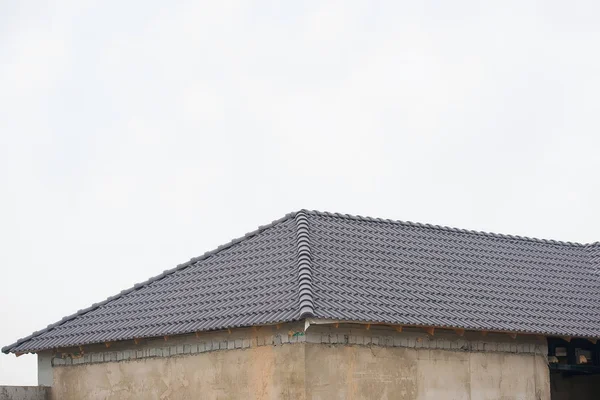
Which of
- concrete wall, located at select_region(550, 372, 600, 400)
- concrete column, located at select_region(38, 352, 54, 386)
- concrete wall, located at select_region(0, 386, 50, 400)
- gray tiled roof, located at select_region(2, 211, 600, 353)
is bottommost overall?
concrete wall, located at select_region(550, 372, 600, 400)

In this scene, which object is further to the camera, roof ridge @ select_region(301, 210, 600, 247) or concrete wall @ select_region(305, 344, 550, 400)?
roof ridge @ select_region(301, 210, 600, 247)

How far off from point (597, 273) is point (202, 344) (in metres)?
11.0

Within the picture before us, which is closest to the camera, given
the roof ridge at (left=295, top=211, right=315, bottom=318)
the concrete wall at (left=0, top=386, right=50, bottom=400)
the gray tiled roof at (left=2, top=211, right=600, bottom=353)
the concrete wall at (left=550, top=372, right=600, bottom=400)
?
the roof ridge at (left=295, top=211, right=315, bottom=318)

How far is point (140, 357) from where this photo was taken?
2119 centimetres

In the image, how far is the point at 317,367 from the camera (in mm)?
18422

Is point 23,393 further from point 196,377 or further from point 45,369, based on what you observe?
point 196,377

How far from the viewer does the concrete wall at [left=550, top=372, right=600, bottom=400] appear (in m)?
24.5

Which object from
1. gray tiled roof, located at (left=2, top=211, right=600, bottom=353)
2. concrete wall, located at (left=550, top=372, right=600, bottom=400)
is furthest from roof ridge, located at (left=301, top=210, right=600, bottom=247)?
concrete wall, located at (left=550, top=372, right=600, bottom=400)

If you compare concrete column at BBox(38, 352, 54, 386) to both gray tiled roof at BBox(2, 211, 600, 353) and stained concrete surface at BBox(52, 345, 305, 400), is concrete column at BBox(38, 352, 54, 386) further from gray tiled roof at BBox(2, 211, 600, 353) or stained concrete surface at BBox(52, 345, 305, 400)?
gray tiled roof at BBox(2, 211, 600, 353)

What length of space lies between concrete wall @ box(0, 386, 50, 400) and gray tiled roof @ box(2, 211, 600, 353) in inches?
35.0

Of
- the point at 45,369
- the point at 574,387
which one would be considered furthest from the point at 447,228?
the point at 45,369

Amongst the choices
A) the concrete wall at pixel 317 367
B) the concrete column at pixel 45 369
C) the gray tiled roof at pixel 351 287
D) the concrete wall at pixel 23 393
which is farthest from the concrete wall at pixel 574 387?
the concrete wall at pixel 23 393

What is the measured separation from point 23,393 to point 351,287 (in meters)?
7.79

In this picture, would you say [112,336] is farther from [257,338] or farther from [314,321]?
[314,321]
